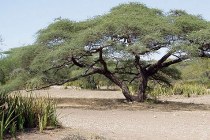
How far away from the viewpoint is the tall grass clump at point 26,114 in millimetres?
10289

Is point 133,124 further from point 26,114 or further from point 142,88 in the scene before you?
point 142,88

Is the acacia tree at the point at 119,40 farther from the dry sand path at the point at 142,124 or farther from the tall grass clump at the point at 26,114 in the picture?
the tall grass clump at the point at 26,114

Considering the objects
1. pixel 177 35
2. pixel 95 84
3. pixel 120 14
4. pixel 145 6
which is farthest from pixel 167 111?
pixel 95 84

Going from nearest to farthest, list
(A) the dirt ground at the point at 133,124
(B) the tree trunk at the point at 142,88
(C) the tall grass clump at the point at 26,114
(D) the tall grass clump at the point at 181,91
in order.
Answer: (C) the tall grass clump at the point at 26,114 → (A) the dirt ground at the point at 133,124 → (B) the tree trunk at the point at 142,88 → (D) the tall grass clump at the point at 181,91

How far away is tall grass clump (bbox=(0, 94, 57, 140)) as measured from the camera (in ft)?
33.8

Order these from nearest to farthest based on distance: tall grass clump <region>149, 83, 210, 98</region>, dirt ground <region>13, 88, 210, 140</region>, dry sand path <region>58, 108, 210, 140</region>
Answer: dirt ground <region>13, 88, 210, 140</region>
dry sand path <region>58, 108, 210, 140</region>
tall grass clump <region>149, 83, 210, 98</region>

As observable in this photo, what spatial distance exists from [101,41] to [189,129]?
25.7 feet

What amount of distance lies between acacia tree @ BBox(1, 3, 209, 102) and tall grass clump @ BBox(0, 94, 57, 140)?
804 centimetres

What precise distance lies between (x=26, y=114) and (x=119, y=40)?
10402mm

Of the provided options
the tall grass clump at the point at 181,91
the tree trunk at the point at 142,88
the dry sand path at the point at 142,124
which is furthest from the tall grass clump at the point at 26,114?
the tall grass clump at the point at 181,91

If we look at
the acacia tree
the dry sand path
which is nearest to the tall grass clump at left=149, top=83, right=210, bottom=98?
the acacia tree

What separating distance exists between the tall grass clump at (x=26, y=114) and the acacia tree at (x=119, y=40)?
26.4 ft

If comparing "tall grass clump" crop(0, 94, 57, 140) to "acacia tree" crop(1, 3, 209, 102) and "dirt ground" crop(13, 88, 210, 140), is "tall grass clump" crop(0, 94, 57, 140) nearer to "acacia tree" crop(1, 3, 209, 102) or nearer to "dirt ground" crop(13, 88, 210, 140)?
"dirt ground" crop(13, 88, 210, 140)

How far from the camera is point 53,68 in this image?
2250 cm
